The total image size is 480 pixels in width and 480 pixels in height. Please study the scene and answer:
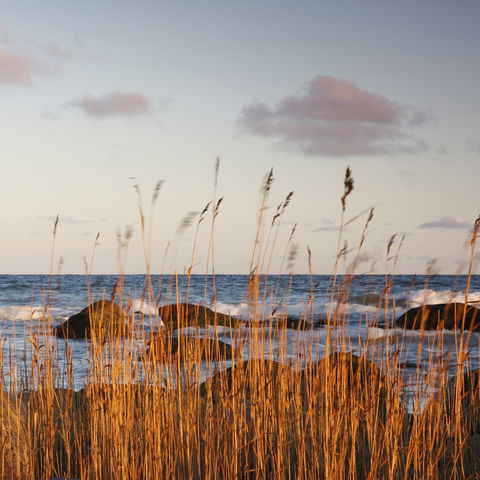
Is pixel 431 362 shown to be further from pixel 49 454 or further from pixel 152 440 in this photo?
pixel 49 454

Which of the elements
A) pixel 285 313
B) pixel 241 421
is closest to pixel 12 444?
pixel 241 421

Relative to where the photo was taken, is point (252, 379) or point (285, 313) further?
point (285, 313)

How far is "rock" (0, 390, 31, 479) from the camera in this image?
9.99ft

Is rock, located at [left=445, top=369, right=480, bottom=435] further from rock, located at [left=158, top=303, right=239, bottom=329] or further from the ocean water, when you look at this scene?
rock, located at [left=158, top=303, right=239, bottom=329]

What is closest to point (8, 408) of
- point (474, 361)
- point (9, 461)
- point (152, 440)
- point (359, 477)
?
point (9, 461)

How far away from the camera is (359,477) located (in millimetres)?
3508

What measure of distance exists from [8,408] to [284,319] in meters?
1.65

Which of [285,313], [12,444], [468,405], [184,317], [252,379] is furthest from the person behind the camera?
[184,317]

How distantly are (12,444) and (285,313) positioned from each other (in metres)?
1.84

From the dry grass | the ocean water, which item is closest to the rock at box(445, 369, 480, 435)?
the dry grass

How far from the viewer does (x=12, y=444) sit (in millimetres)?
3254

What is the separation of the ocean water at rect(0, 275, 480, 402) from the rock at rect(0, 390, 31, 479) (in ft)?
0.66

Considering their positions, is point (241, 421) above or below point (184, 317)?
below

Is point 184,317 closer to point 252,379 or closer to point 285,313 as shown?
point 285,313
